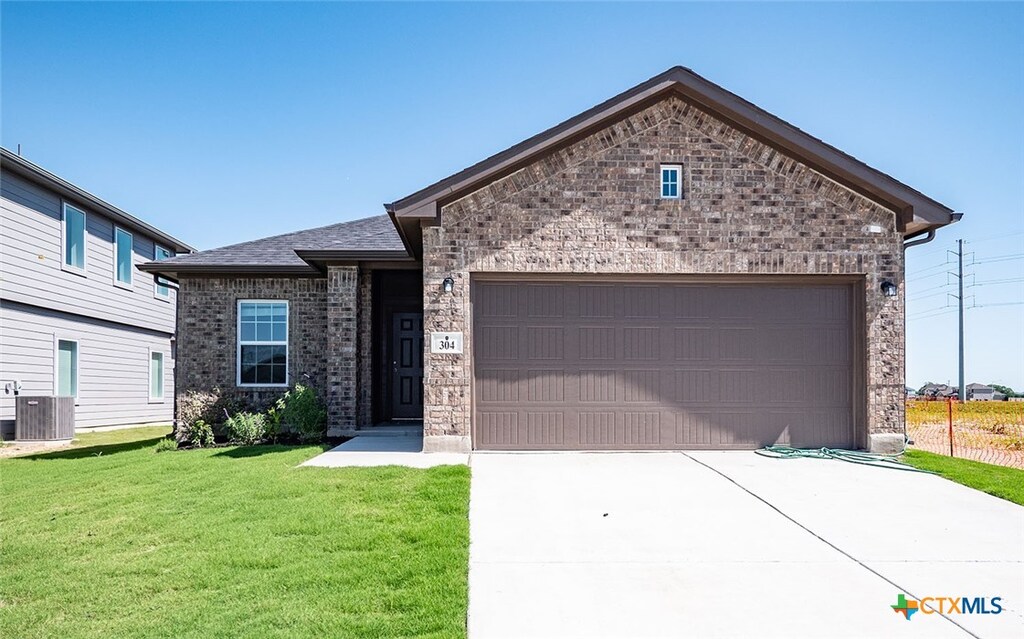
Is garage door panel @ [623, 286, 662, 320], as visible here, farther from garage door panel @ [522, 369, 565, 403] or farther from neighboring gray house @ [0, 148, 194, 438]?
neighboring gray house @ [0, 148, 194, 438]

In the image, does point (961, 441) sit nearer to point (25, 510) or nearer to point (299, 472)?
point (299, 472)

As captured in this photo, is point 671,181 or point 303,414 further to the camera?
point 303,414

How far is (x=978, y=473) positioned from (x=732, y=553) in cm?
564

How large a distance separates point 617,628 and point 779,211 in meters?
7.89

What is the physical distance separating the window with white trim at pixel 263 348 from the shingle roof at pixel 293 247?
85 cm

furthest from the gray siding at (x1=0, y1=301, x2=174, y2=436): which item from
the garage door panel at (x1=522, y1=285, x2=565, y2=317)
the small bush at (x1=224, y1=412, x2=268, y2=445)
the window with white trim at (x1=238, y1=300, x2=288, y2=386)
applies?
the garage door panel at (x1=522, y1=285, x2=565, y2=317)

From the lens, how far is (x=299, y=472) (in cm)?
845

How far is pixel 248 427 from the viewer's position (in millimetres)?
11977

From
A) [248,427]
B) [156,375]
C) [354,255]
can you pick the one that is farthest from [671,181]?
[156,375]

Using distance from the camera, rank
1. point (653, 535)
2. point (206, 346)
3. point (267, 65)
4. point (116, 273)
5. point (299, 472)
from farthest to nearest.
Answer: point (116, 273) < point (267, 65) < point (206, 346) < point (299, 472) < point (653, 535)

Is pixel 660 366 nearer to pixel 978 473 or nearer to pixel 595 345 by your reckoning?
pixel 595 345

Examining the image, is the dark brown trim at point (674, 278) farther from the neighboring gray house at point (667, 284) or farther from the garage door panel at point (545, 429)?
the garage door panel at point (545, 429)

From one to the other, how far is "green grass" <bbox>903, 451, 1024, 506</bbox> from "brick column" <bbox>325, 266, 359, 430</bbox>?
898 cm

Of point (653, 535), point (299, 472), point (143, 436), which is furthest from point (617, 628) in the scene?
point (143, 436)
